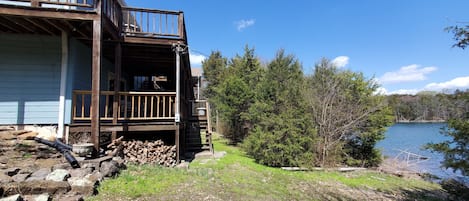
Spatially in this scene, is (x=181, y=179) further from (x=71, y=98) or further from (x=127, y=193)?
(x=71, y=98)

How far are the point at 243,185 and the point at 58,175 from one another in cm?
364

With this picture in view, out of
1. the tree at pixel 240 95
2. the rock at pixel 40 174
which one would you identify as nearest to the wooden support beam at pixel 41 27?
the rock at pixel 40 174

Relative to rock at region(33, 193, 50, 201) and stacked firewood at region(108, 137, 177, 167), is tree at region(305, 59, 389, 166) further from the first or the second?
rock at region(33, 193, 50, 201)

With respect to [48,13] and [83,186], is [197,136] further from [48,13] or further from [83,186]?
→ [48,13]

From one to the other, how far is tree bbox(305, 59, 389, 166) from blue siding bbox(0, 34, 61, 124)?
901cm

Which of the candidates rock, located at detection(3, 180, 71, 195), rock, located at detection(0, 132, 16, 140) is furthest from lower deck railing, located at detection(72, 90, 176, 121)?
rock, located at detection(3, 180, 71, 195)

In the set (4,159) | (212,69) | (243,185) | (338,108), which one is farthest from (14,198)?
(212,69)

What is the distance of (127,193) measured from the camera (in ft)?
13.1

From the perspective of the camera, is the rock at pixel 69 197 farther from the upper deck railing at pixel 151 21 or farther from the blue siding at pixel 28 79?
the upper deck railing at pixel 151 21

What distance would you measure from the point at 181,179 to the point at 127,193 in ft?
4.38

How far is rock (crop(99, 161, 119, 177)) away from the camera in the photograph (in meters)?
4.57

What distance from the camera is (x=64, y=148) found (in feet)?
16.7

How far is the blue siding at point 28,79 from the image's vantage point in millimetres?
6023

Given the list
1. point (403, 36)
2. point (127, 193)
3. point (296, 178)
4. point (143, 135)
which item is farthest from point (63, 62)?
point (403, 36)
